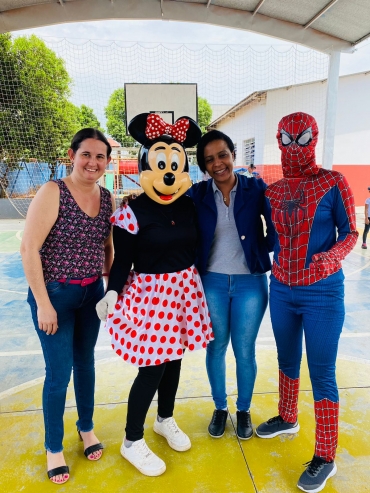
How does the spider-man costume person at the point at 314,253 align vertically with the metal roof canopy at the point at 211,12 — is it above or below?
below

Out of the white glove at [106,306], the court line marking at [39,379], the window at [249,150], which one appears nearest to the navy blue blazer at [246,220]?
the white glove at [106,306]

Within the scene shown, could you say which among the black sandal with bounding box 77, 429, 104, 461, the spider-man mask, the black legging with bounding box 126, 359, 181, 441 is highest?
the spider-man mask

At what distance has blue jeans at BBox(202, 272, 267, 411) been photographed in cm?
189

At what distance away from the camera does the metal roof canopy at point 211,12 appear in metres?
3.54

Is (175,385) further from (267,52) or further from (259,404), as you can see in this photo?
(267,52)

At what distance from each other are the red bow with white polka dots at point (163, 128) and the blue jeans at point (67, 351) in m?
0.77

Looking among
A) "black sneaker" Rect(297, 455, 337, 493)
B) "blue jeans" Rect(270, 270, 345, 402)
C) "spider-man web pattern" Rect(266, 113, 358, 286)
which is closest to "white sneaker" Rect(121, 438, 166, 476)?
"black sneaker" Rect(297, 455, 337, 493)

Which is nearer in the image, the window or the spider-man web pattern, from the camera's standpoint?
the spider-man web pattern

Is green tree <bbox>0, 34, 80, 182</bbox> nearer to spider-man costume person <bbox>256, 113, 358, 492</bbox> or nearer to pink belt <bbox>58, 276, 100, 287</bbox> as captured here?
pink belt <bbox>58, 276, 100, 287</bbox>

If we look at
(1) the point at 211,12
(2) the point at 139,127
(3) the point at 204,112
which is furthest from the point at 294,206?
(3) the point at 204,112

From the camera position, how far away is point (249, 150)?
45.0 feet

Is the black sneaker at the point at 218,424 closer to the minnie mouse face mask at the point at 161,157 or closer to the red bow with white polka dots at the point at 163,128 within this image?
the minnie mouse face mask at the point at 161,157

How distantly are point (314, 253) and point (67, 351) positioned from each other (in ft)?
4.01

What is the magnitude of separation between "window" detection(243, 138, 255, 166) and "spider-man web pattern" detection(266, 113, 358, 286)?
40.0 feet
